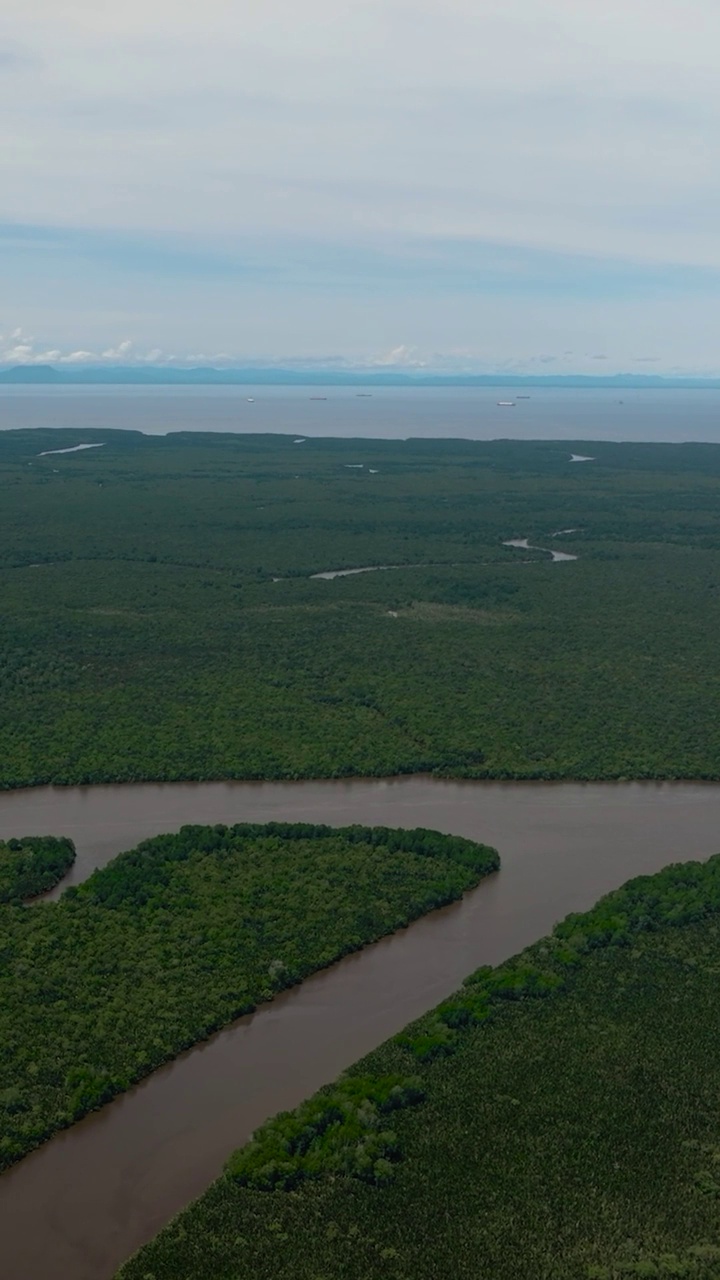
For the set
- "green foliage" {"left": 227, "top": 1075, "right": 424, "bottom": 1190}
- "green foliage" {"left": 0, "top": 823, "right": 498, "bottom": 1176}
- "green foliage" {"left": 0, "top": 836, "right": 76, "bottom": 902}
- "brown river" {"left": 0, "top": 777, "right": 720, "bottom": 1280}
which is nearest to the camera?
"brown river" {"left": 0, "top": 777, "right": 720, "bottom": 1280}

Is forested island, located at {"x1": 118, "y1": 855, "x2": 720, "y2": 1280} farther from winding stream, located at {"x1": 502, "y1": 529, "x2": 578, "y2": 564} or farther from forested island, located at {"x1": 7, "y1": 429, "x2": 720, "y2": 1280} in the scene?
winding stream, located at {"x1": 502, "y1": 529, "x2": 578, "y2": 564}

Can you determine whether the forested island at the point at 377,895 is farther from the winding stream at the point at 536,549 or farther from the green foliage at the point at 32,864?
the winding stream at the point at 536,549

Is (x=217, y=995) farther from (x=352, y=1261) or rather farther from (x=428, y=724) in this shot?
(x=428, y=724)

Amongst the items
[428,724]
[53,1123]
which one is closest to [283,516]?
[428,724]

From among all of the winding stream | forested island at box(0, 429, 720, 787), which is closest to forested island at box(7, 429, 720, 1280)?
forested island at box(0, 429, 720, 787)

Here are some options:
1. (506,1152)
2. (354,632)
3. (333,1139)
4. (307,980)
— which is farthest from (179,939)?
(354,632)

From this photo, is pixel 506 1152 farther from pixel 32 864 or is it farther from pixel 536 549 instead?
pixel 536 549
